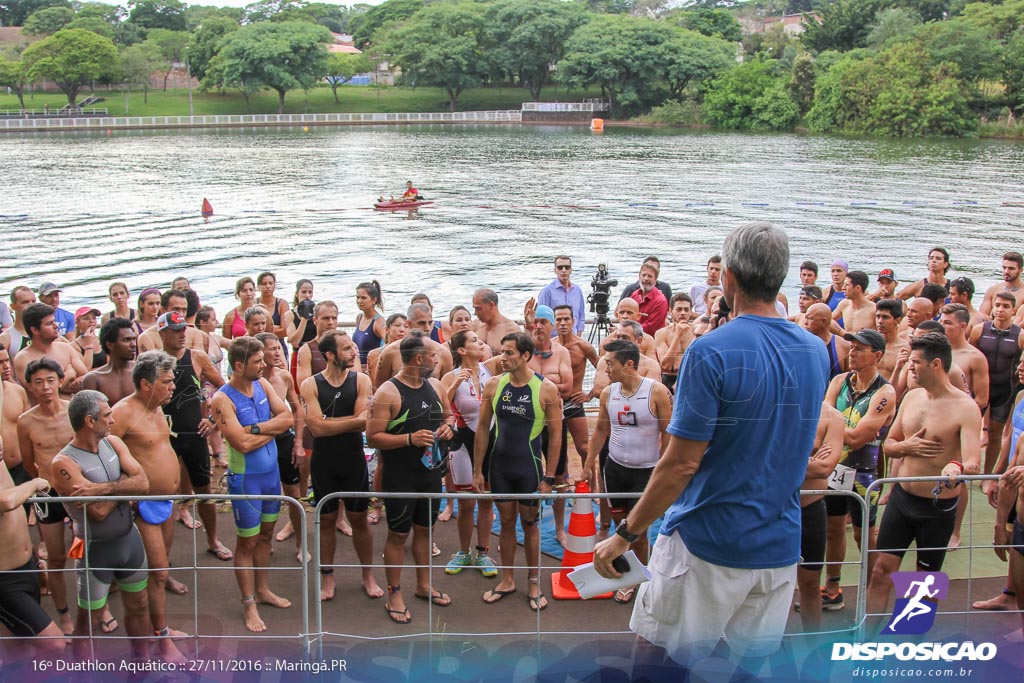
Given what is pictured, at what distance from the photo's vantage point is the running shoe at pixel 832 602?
5918mm

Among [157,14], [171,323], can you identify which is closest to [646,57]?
[157,14]

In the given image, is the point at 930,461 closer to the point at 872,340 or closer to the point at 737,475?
the point at 872,340

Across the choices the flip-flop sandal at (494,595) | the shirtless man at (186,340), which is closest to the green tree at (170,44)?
the shirtless man at (186,340)

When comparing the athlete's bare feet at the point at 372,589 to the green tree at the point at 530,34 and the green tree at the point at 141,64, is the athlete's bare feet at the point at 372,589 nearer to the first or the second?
the green tree at the point at 530,34

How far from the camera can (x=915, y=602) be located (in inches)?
187

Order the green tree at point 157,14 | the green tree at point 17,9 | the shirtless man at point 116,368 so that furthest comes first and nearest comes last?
the green tree at point 17,9, the green tree at point 157,14, the shirtless man at point 116,368

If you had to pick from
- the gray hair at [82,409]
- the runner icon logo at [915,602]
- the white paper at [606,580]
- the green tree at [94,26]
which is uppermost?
the green tree at [94,26]

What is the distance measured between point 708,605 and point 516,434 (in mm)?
3367

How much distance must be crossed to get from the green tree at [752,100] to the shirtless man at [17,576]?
78.5 m

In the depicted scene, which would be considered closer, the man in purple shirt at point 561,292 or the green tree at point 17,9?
the man in purple shirt at point 561,292

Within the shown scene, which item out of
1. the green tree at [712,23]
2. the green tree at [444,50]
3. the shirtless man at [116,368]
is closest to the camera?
the shirtless man at [116,368]

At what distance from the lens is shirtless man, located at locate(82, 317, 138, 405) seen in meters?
6.86

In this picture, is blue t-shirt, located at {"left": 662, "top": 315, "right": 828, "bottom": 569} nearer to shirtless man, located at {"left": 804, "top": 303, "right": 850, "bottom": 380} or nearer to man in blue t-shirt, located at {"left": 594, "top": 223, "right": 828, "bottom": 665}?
man in blue t-shirt, located at {"left": 594, "top": 223, "right": 828, "bottom": 665}

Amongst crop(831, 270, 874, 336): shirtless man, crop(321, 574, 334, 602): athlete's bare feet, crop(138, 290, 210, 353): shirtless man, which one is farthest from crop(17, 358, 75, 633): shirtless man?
crop(831, 270, 874, 336): shirtless man
